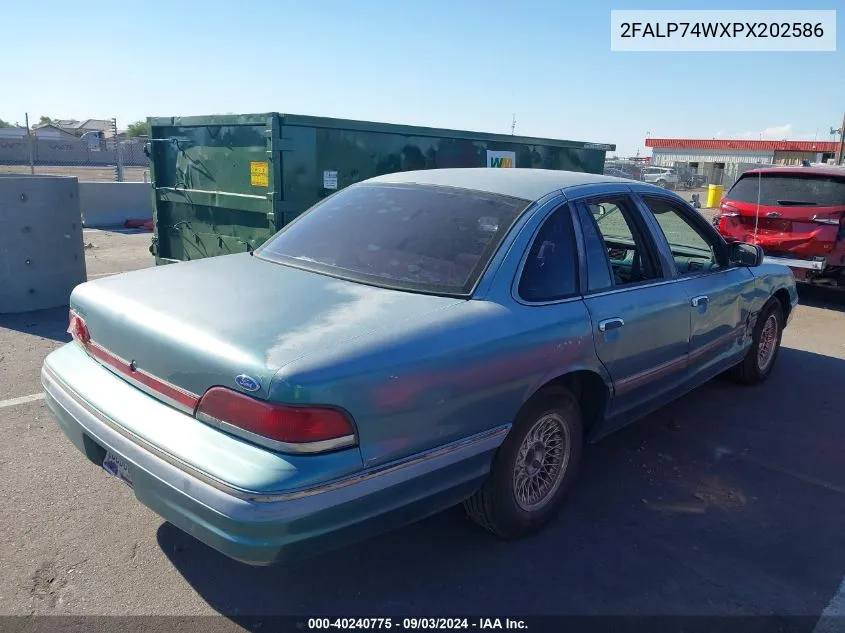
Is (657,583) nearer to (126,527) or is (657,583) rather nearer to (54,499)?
(126,527)

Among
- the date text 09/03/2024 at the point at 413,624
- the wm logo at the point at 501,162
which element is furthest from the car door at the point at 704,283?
the wm logo at the point at 501,162

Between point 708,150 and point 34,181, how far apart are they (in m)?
55.0

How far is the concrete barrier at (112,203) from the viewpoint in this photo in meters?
14.8

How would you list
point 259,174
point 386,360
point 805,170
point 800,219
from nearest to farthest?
point 386,360 < point 259,174 < point 800,219 < point 805,170

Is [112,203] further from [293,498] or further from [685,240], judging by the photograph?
[293,498]

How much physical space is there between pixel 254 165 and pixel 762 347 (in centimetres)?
470

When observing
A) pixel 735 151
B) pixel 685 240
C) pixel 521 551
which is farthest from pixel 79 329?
pixel 735 151

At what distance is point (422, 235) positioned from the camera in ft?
10.7

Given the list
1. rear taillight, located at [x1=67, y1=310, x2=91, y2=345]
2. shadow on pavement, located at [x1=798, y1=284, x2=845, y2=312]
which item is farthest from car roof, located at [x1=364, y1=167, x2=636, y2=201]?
shadow on pavement, located at [x1=798, y1=284, x2=845, y2=312]

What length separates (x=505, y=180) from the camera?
3639mm

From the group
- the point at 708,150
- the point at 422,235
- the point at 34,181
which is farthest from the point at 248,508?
the point at 708,150

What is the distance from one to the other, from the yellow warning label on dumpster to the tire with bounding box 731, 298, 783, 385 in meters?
4.30

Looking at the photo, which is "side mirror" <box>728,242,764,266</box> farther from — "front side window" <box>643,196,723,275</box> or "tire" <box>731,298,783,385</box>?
"tire" <box>731,298,783,385</box>

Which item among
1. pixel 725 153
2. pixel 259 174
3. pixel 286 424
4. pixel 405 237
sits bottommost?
pixel 286 424
